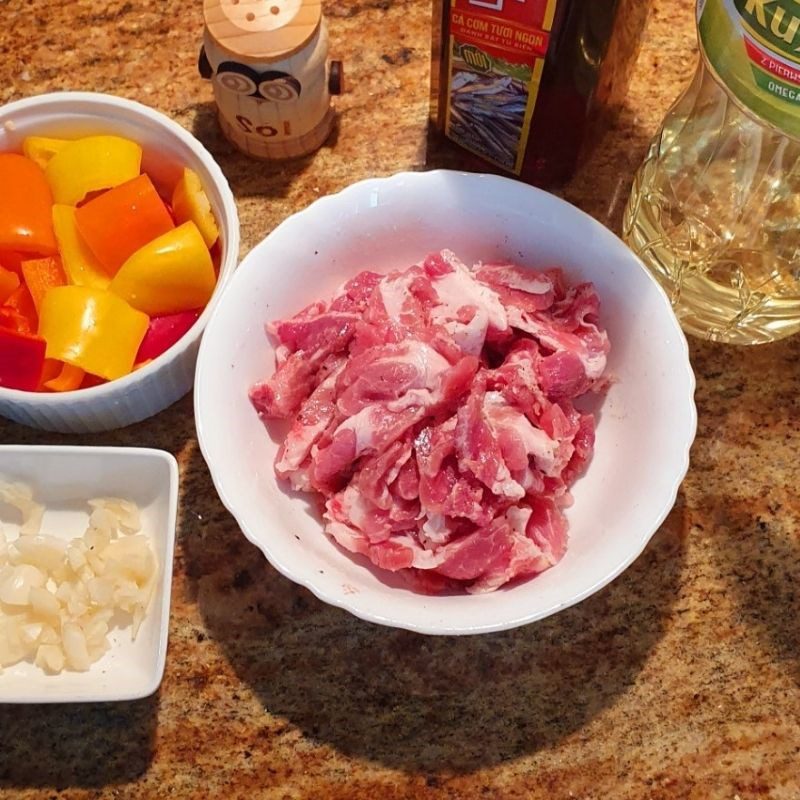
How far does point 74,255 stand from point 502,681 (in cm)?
77

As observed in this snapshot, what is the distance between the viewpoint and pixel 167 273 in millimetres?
1143

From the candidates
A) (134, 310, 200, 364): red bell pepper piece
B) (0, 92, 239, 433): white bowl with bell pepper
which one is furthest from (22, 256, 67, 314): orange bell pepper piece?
(134, 310, 200, 364): red bell pepper piece

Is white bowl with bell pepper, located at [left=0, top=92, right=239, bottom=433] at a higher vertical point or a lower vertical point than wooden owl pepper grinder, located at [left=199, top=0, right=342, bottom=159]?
lower

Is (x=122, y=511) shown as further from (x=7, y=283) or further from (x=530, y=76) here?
(x=530, y=76)

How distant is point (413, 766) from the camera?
1088mm

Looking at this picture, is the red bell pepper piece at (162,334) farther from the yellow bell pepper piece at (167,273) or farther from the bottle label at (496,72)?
the bottle label at (496,72)

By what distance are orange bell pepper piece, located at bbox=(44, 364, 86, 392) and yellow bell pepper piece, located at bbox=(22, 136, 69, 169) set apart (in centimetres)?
31

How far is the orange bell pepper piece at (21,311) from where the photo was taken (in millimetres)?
1146

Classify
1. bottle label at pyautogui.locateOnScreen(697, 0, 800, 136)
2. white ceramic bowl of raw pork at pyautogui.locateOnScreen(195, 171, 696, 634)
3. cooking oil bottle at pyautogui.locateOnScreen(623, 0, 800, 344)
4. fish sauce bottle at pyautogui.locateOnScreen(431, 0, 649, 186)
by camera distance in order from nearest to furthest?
bottle label at pyautogui.locateOnScreen(697, 0, 800, 136) → white ceramic bowl of raw pork at pyautogui.locateOnScreen(195, 171, 696, 634) → fish sauce bottle at pyautogui.locateOnScreen(431, 0, 649, 186) → cooking oil bottle at pyautogui.locateOnScreen(623, 0, 800, 344)

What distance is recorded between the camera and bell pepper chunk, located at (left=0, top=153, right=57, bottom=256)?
1.15 m

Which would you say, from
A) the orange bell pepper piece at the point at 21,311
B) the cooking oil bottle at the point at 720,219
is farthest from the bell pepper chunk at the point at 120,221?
the cooking oil bottle at the point at 720,219

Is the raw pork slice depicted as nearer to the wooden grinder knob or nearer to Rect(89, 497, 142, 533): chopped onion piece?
Rect(89, 497, 142, 533): chopped onion piece

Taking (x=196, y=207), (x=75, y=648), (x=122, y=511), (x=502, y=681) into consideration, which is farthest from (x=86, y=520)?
(x=502, y=681)

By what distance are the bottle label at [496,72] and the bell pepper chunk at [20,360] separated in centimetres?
64
